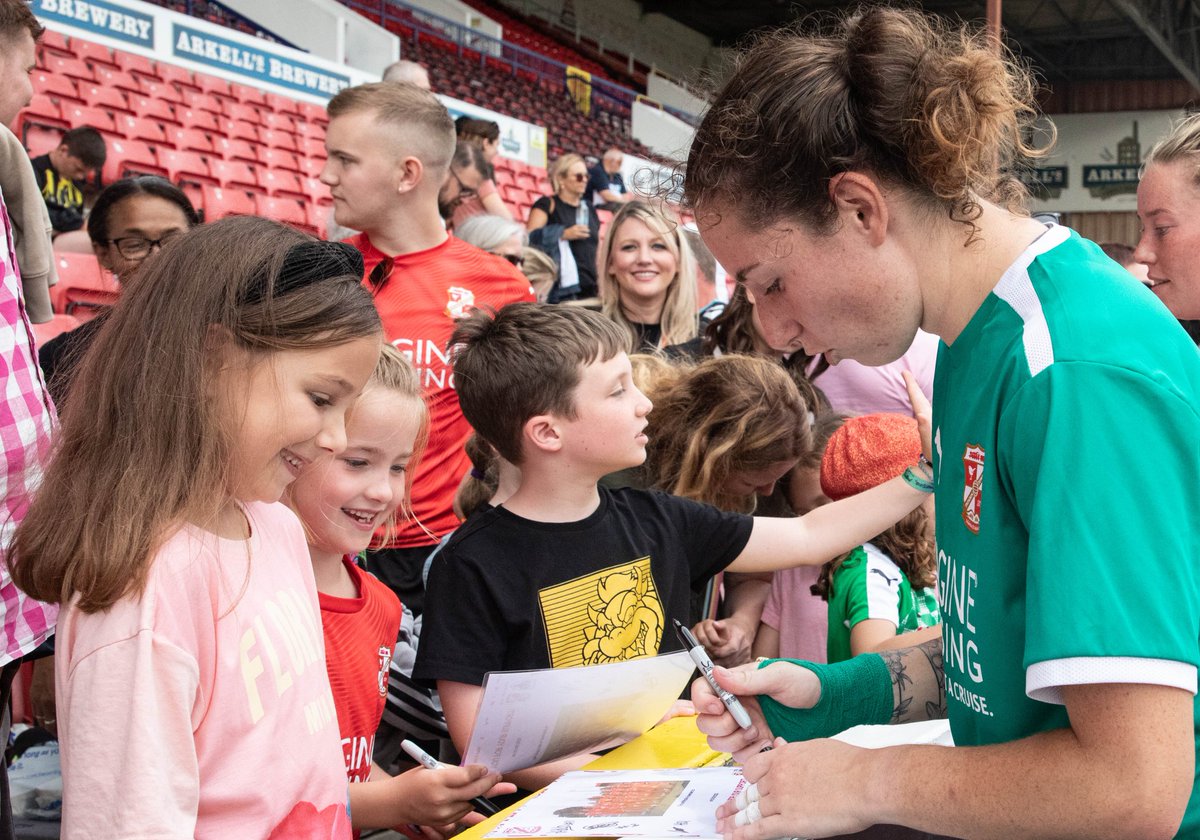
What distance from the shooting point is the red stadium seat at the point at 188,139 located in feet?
30.4

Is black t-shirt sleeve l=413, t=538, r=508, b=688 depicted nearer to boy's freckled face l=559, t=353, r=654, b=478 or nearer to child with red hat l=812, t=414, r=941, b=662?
boy's freckled face l=559, t=353, r=654, b=478

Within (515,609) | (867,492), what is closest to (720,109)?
(515,609)

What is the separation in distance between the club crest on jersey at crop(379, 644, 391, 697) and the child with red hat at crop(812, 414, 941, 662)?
→ 974 mm

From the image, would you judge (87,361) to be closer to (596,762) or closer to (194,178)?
(596,762)

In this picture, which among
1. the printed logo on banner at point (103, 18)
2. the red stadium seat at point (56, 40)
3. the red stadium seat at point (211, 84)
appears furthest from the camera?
the red stadium seat at point (211, 84)

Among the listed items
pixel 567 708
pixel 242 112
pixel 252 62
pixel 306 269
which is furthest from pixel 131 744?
pixel 252 62

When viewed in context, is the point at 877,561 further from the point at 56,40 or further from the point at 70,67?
the point at 56,40

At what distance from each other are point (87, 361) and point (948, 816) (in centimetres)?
109

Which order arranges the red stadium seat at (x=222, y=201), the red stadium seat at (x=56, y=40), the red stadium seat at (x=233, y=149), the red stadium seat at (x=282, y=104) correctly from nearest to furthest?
the red stadium seat at (x=222, y=201) → the red stadium seat at (x=56, y=40) → the red stadium seat at (x=233, y=149) → the red stadium seat at (x=282, y=104)

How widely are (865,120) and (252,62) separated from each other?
10.9 m

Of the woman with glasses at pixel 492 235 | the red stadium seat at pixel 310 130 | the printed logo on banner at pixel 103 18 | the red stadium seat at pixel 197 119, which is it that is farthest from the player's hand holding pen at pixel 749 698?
the red stadium seat at pixel 310 130

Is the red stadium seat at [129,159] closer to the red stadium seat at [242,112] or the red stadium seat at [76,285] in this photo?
the red stadium seat at [242,112]

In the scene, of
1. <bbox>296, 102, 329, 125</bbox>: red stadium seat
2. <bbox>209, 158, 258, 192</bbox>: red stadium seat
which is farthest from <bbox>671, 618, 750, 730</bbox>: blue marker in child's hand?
<bbox>296, 102, 329, 125</bbox>: red stadium seat

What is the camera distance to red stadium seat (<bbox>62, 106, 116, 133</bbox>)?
8.45 m
